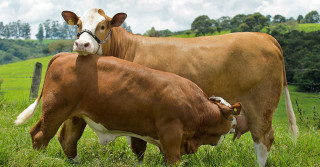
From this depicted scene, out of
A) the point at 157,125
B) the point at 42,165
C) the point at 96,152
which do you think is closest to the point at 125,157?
the point at 96,152

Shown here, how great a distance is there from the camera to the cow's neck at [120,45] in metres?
5.06

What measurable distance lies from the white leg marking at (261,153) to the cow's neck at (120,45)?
8.49 ft

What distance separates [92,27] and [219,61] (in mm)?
2079

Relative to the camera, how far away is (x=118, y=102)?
3.91 metres

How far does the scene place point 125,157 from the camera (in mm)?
5055

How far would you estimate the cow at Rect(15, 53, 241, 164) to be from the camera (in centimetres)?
388

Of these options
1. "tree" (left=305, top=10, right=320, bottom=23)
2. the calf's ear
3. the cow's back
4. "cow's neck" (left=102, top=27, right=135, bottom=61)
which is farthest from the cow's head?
"tree" (left=305, top=10, right=320, bottom=23)

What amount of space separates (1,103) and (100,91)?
256 inches

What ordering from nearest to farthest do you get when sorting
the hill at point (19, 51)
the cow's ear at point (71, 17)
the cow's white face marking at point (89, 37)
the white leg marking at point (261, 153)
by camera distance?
1. the cow's white face marking at point (89, 37)
2. the white leg marking at point (261, 153)
3. the cow's ear at point (71, 17)
4. the hill at point (19, 51)

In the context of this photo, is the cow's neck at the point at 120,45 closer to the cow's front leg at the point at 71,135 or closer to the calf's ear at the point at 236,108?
the cow's front leg at the point at 71,135

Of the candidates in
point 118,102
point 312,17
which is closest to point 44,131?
point 118,102

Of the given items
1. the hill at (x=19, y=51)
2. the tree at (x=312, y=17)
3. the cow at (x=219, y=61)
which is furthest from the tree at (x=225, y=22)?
the cow at (x=219, y=61)

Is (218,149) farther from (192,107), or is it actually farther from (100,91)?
(100,91)

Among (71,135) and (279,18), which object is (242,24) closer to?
(279,18)
